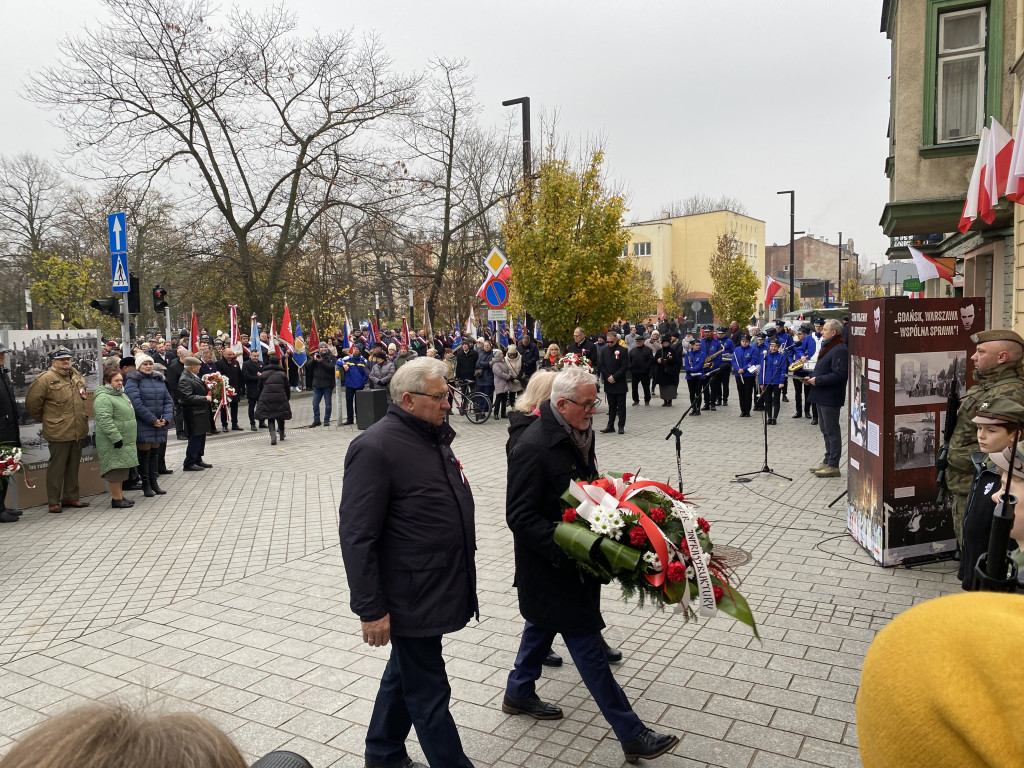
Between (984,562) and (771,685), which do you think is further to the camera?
(771,685)

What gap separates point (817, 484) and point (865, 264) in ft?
412

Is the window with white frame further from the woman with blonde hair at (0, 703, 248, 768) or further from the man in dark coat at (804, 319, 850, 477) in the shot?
the woman with blonde hair at (0, 703, 248, 768)

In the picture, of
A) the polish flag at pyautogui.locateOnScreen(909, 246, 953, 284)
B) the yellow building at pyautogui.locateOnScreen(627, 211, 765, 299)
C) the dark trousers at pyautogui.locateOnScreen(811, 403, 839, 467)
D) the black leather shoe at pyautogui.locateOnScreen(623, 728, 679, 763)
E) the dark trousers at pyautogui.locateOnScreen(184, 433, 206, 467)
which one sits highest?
the yellow building at pyautogui.locateOnScreen(627, 211, 765, 299)

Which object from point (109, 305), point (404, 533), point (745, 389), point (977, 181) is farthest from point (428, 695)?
point (745, 389)

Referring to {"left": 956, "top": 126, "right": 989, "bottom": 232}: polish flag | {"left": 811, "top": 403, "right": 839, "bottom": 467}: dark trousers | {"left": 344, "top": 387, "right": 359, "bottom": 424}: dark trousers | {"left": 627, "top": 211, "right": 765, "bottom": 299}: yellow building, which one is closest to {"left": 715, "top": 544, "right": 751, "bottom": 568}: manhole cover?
{"left": 811, "top": 403, "right": 839, "bottom": 467}: dark trousers

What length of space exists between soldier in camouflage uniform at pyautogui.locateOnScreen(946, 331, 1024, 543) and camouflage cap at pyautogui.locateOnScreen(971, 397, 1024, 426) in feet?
1.18

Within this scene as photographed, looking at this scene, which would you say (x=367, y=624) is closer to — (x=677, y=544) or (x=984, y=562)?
(x=677, y=544)

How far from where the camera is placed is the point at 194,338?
75.1 feet

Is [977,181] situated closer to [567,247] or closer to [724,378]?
[567,247]

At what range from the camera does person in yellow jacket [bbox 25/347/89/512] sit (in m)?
9.92

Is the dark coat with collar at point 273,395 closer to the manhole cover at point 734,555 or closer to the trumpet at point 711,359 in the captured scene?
the trumpet at point 711,359

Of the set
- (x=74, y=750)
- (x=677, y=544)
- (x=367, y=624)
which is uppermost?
(x=74, y=750)

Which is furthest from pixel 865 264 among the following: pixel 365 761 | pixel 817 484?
pixel 365 761

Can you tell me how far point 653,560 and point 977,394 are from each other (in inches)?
134
